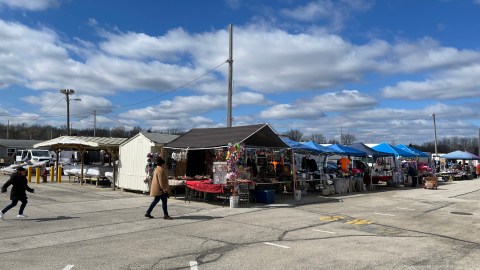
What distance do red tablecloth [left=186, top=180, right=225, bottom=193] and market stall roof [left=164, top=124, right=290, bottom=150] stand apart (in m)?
1.46

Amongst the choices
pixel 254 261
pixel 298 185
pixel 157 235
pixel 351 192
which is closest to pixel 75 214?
pixel 157 235

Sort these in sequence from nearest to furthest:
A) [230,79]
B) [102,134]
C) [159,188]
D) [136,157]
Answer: [159,188], [136,157], [230,79], [102,134]

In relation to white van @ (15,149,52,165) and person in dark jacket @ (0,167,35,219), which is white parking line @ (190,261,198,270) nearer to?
person in dark jacket @ (0,167,35,219)

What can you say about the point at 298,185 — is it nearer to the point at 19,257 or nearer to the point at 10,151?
the point at 19,257

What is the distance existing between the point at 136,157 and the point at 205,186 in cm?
553

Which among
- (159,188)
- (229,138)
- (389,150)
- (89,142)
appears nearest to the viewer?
(159,188)

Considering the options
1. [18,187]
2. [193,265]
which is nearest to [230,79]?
[18,187]

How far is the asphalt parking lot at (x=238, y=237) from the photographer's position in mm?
7238

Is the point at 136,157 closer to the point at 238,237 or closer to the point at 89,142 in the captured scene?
the point at 89,142

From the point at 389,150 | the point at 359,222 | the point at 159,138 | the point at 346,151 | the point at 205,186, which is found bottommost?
the point at 359,222

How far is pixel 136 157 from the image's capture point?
1969 cm

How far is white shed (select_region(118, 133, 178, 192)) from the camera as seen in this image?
1906 centimetres

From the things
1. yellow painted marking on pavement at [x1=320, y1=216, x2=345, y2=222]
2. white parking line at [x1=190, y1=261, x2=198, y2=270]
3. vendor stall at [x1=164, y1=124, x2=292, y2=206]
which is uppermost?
vendor stall at [x1=164, y1=124, x2=292, y2=206]

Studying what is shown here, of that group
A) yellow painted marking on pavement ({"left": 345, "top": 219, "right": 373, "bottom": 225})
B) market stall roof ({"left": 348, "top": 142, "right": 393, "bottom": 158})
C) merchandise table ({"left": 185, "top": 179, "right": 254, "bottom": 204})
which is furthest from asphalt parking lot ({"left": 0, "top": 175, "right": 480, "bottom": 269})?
market stall roof ({"left": 348, "top": 142, "right": 393, "bottom": 158})
